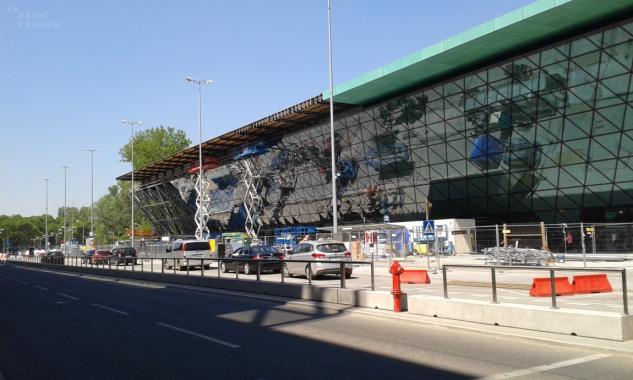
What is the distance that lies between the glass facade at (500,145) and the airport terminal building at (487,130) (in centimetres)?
9

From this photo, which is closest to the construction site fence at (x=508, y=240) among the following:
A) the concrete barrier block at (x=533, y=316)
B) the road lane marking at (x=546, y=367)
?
the concrete barrier block at (x=533, y=316)

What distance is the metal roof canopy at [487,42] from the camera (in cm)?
3294

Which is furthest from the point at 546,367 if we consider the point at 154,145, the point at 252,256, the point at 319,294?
the point at 154,145

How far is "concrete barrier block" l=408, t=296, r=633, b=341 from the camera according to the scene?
28.4ft

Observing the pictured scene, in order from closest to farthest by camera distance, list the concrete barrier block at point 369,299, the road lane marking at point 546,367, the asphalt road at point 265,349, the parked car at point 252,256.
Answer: the road lane marking at point 546,367, the asphalt road at point 265,349, the concrete barrier block at point 369,299, the parked car at point 252,256

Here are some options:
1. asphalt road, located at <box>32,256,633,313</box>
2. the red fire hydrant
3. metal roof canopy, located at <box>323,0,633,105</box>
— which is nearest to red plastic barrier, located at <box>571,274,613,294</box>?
asphalt road, located at <box>32,256,633,313</box>

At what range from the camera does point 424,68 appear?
1694 inches

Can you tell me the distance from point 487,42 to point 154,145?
7356 cm

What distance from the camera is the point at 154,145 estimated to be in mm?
99562

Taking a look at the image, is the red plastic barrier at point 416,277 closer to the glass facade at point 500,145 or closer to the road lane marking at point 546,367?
the road lane marking at point 546,367

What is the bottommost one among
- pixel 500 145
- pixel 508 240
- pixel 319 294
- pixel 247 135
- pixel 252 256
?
pixel 319 294

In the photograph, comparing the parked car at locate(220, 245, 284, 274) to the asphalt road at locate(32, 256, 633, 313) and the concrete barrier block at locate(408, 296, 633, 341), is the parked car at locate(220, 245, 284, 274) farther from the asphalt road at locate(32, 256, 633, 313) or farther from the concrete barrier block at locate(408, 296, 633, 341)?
the concrete barrier block at locate(408, 296, 633, 341)

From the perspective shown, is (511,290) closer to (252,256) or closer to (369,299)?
(369,299)

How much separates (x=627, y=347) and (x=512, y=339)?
1722 millimetres
